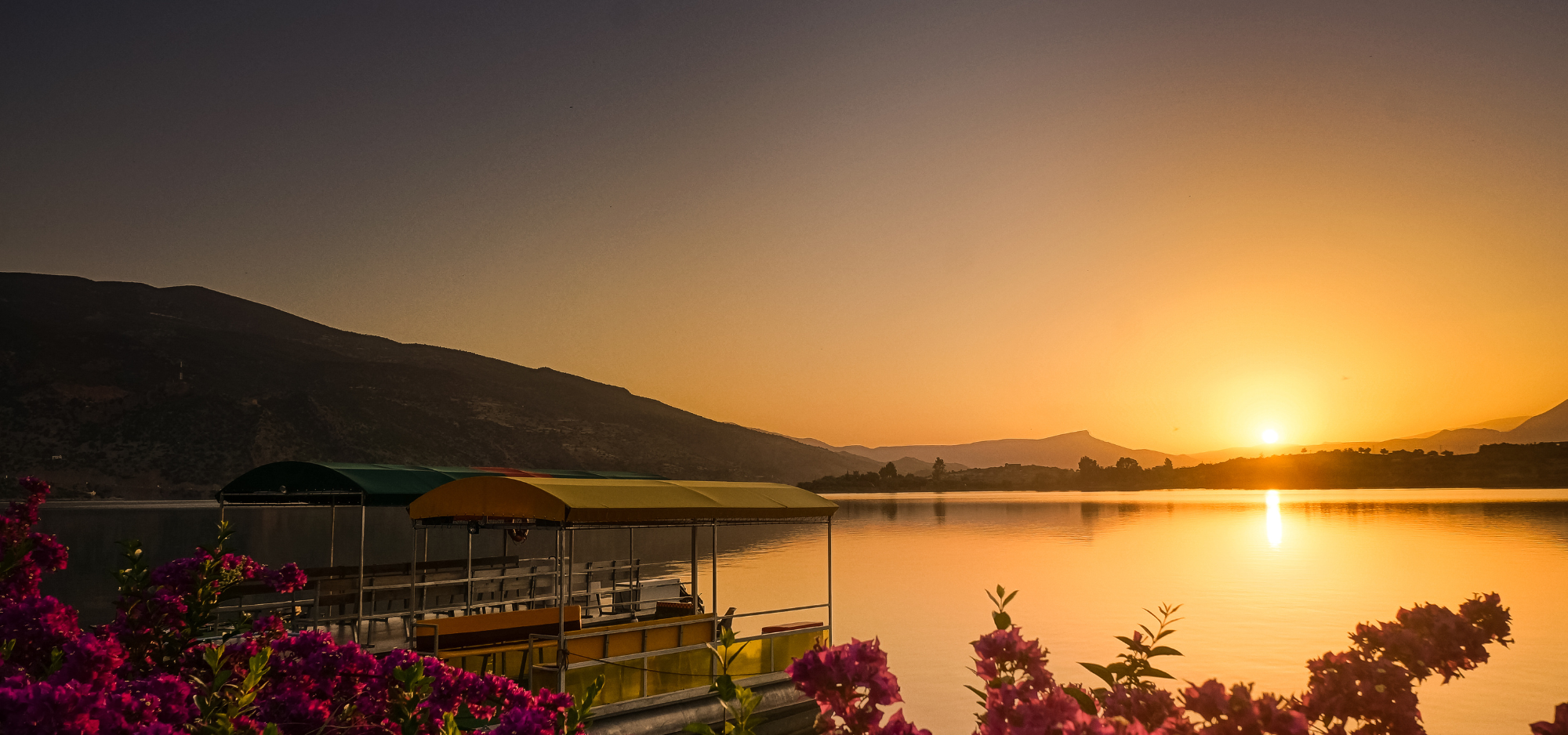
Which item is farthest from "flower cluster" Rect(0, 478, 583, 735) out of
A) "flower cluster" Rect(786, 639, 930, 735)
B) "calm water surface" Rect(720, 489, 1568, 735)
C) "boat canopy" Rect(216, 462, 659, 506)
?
"calm water surface" Rect(720, 489, 1568, 735)

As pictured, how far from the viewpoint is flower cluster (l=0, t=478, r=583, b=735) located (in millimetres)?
3439

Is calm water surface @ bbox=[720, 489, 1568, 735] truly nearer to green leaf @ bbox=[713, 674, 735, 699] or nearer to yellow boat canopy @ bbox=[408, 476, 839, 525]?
yellow boat canopy @ bbox=[408, 476, 839, 525]

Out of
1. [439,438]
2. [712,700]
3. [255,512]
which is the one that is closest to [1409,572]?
[712,700]

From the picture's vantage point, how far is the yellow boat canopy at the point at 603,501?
38.0 ft

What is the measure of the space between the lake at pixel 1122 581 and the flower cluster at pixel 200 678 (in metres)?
16.1

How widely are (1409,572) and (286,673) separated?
195 feet

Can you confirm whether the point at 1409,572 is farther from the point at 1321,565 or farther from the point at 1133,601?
the point at 1133,601

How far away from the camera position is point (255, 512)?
152375 millimetres

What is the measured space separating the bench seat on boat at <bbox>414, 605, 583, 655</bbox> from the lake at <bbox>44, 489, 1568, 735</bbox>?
9.97m

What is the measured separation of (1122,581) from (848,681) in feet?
170

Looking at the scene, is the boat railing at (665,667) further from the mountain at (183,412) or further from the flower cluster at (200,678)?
the mountain at (183,412)

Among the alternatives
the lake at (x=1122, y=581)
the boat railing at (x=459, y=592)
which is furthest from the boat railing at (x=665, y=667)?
the lake at (x=1122, y=581)

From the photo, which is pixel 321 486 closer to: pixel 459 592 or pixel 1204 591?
pixel 459 592

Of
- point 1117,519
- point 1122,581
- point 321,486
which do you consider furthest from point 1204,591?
point 1117,519
